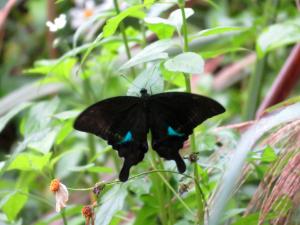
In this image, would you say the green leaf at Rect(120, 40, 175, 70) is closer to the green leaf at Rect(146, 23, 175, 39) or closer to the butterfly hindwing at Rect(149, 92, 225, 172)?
the butterfly hindwing at Rect(149, 92, 225, 172)

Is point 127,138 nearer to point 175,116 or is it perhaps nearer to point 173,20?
point 175,116

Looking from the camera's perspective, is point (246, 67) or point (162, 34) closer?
point (162, 34)

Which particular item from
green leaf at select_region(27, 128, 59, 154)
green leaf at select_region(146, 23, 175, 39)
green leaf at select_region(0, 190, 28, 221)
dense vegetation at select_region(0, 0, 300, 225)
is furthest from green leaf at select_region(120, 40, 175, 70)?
green leaf at select_region(0, 190, 28, 221)

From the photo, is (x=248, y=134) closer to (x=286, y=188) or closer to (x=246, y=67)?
(x=286, y=188)

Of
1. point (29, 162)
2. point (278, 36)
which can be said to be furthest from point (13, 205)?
point (278, 36)

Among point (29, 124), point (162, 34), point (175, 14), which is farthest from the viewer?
point (29, 124)

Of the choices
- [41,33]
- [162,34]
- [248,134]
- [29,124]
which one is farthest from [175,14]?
[41,33]

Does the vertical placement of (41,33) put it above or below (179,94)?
below
